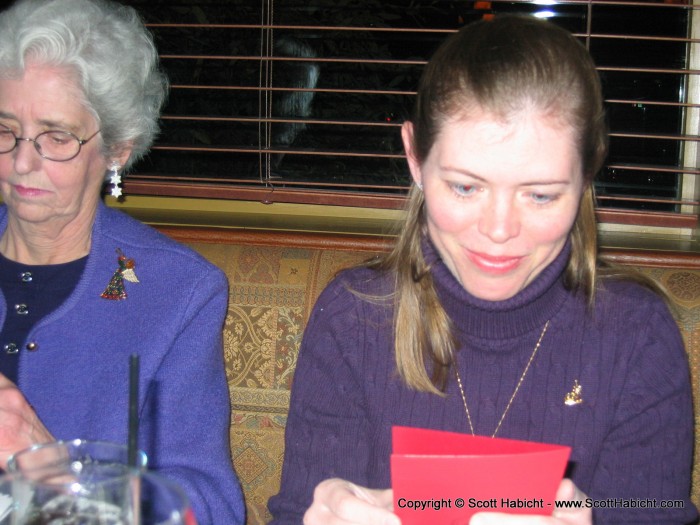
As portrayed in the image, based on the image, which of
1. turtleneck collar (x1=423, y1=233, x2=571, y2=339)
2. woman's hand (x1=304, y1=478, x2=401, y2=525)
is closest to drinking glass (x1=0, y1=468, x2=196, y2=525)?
woman's hand (x1=304, y1=478, x2=401, y2=525)

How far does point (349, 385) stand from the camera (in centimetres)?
150

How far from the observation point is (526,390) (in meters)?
1.48

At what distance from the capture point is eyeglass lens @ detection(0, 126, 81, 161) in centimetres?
159

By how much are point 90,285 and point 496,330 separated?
82 centimetres

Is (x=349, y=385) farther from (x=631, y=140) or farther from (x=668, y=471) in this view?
(x=631, y=140)

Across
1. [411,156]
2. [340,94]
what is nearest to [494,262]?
[411,156]

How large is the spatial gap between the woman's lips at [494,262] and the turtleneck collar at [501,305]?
13 cm

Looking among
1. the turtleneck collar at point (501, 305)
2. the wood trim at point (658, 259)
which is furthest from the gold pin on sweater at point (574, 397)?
the wood trim at point (658, 259)

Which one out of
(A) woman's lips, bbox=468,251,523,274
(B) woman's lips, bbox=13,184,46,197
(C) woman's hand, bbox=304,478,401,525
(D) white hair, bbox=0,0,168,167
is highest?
(D) white hair, bbox=0,0,168,167

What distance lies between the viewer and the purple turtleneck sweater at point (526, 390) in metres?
1.42

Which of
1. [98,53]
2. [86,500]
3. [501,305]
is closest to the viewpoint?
[86,500]

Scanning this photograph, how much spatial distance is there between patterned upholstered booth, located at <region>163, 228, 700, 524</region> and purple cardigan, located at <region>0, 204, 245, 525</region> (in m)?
0.22

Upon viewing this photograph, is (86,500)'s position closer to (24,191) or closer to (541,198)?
(541,198)

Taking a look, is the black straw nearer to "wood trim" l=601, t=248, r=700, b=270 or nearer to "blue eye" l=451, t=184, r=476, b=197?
"blue eye" l=451, t=184, r=476, b=197
